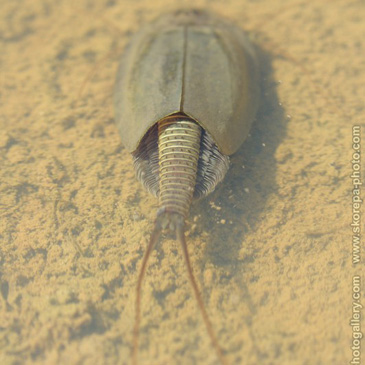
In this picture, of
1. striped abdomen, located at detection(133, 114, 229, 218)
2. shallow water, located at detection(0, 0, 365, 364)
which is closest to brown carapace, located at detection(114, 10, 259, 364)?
striped abdomen, located at detection(133, 114, 229, 218)

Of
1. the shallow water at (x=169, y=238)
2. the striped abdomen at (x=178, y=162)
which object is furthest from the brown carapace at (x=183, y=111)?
the shallow water at (x=169, y=238)

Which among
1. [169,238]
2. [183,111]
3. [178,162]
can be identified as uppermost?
[183,111]

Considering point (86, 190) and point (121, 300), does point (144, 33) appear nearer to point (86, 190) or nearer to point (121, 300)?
point (86, 190)

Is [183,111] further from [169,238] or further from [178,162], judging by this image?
[169,238]

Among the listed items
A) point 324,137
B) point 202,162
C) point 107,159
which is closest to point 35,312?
point 107,159

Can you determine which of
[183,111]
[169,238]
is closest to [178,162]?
[183,111]

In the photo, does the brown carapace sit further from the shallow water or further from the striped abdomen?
the shallow water
